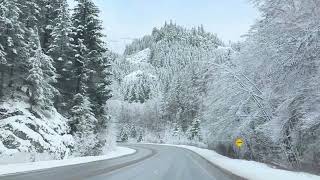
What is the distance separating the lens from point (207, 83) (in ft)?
141

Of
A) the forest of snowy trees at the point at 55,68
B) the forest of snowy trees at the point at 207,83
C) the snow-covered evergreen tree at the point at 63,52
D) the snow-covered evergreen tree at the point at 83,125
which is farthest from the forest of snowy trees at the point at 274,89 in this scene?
the snow-covered evergreen tree at the point at 63,52

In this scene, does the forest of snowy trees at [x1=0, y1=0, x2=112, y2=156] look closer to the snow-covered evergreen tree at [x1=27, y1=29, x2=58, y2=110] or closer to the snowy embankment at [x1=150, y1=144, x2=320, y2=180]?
the snow-covered evergreen tree at [x1=27, y1=29, x2=58, y2=110]

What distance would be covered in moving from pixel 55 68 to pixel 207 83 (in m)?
14.2

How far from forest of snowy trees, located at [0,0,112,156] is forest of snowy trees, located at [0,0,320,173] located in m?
0.10

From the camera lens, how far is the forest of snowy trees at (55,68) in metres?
37.0

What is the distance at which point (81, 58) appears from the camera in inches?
1914

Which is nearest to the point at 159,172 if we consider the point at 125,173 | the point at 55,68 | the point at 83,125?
the point at 125,173

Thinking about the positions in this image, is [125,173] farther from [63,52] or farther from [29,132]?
[63,52]

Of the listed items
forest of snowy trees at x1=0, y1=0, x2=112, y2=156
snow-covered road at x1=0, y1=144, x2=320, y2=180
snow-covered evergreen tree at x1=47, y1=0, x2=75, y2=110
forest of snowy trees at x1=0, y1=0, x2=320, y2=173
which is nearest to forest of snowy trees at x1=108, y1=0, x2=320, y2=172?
forest of snowy trees at x1=0, y1=0, x2=320, y2=173

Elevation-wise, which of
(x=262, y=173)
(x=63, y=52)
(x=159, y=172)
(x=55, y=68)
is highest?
(x=63, y=52)

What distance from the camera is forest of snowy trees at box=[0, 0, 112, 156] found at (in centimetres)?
3697

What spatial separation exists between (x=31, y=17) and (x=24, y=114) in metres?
9.89

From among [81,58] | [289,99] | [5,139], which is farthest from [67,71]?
[289,99]

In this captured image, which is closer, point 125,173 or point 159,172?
point 125,173
